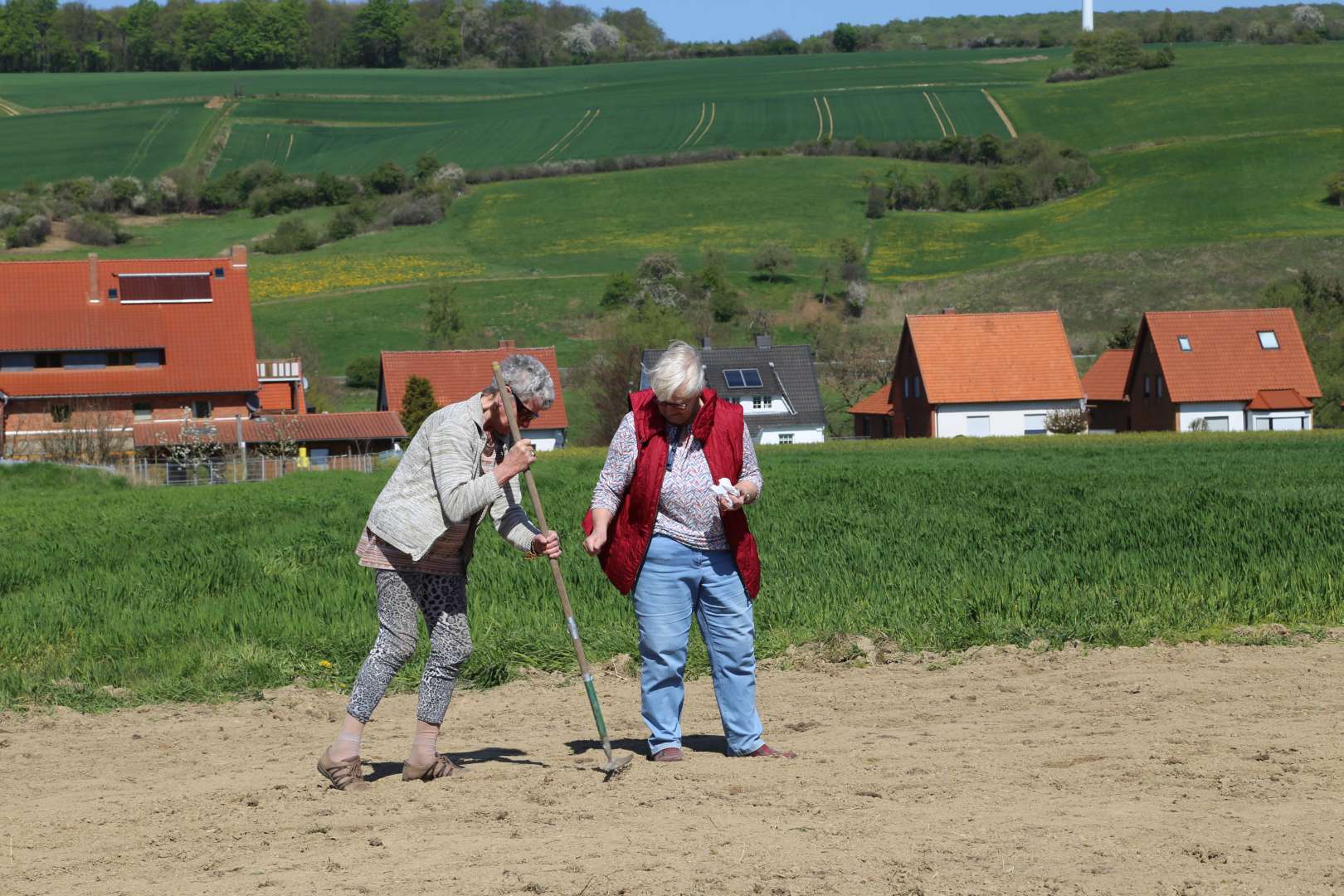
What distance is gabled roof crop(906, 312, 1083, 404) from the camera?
66.2m

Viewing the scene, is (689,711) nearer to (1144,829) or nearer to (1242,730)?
(1242,730)

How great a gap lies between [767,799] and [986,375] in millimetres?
62139

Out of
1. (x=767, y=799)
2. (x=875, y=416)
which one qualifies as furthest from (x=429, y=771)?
Answer: (x=875, y=416)

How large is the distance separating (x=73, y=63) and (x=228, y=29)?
1762 centimetres

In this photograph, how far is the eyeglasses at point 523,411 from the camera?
7094mm

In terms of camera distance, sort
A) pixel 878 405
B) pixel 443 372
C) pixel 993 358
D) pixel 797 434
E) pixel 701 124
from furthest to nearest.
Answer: pixel 701 124 < pixel 878 405 < pixel 443 372 < pixel 797 434 < pixel 993 358

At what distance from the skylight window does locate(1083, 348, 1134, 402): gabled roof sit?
14.9 metres

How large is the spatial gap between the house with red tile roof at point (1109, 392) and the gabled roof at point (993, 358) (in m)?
2.45

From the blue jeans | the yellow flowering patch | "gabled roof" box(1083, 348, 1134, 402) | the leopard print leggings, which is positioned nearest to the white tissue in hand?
the blue jeans

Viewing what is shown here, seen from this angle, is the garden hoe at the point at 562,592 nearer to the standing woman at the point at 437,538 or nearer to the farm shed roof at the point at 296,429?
the standing woman at the point at 437,538

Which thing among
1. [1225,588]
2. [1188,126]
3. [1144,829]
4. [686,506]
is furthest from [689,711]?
[1188,126]

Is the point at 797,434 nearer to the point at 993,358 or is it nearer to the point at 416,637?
the point at 993,358

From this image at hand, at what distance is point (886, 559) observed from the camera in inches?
587

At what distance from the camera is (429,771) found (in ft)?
24.1
